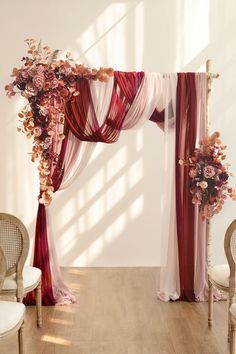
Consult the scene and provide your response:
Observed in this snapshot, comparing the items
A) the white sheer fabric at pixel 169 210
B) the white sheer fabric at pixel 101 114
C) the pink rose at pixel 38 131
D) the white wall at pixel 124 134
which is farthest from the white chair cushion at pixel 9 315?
the white wall at pixel 124 134

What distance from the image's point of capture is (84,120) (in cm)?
504

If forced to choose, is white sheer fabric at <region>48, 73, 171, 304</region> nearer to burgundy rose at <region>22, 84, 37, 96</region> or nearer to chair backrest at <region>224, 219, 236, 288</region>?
burgundy rose at <region>22, 84, 37, 96</region>

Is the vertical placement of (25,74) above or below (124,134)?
above

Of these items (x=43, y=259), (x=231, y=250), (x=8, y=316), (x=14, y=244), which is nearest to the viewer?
(x=8, y=316)

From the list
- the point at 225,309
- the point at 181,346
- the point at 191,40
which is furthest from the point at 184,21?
the point at 181,346

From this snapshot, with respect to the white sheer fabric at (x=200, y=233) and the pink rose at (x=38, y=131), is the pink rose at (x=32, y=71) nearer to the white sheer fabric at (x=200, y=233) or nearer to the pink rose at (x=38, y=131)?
the pink rose at (x=38, y=131)

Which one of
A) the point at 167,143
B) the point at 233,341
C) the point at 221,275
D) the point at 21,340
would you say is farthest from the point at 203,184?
the point at 21,340

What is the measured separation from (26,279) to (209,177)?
1.91 m

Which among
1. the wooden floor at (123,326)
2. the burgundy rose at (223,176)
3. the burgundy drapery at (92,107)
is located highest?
the burgundy drapery at (92,107)

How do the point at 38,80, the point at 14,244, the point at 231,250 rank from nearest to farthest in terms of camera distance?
the point at 231,250, the point at 14,244, the point at 38,80

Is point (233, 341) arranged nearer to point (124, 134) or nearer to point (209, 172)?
point (209, 172)

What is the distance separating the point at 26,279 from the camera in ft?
14.3

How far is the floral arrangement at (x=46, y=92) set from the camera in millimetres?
4758

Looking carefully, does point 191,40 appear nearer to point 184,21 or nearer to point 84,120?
point 184,21
